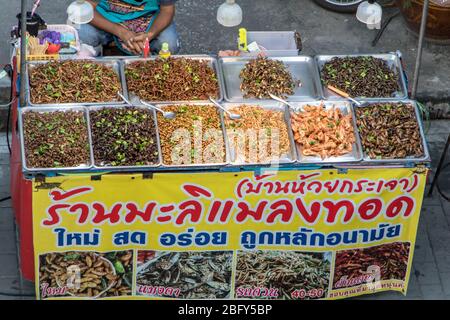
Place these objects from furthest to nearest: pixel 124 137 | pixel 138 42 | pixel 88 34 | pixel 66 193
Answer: pixel 88 34 → pixel 138 42 → pixel 124 137 → pixel 66 193

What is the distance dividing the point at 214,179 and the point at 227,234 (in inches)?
17.0

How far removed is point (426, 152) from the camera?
6.11 m

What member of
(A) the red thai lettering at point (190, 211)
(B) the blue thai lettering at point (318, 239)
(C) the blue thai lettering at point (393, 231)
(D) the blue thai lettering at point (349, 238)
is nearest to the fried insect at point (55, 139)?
(A) the red thai lettering at point (190, 211)

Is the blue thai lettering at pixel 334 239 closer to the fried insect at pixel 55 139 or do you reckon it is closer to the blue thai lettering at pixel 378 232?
the blue thai lettering at pixel 378 232

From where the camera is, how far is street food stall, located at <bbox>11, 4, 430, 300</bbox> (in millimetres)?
5980

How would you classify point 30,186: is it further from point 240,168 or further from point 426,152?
point 426,152

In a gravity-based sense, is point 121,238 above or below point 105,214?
below

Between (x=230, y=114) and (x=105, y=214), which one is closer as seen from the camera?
(x=105, y=214)

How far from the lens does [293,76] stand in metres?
6.62

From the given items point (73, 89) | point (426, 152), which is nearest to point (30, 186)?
point (73, 89)

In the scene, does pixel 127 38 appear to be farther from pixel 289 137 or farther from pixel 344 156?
pixel 344 156

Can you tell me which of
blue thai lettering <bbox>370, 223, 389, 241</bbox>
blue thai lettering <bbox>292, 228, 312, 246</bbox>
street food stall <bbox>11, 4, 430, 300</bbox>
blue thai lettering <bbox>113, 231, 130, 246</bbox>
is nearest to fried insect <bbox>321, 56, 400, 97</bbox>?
street food stall <bbox>11, 4, 430, 300</bbox>

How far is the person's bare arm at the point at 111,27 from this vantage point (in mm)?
7230

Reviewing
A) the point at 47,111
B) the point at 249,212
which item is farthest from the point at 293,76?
the point at 47,111
